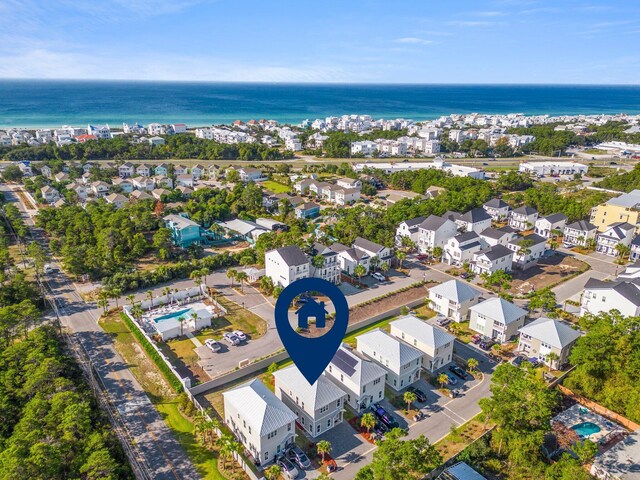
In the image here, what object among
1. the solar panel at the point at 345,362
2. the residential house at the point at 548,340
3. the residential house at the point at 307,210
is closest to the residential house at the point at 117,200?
the residential house at the point at 307,210

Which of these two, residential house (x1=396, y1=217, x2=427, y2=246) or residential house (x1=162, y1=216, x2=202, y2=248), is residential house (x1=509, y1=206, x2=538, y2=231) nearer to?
residential house (x1=396, y1=217, x2=427, y2=246)

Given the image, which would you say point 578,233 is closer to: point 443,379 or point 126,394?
point 443,379

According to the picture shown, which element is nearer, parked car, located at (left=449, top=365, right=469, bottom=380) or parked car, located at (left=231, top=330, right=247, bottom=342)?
parked car, located at (left=449, top=365, right=469, bottom=380)

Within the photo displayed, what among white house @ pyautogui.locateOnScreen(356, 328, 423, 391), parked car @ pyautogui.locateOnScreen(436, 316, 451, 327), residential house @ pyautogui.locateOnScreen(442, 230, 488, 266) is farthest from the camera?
residential house @ pyautogui.locateOnScreen(442, 230, 488, 266)

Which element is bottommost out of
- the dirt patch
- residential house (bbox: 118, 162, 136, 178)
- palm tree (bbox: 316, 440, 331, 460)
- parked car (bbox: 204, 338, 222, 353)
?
parked car (bbox: 204, 338, 222, 353)

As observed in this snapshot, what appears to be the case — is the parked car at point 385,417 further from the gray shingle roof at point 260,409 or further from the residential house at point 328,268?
the residential house at point 328,268

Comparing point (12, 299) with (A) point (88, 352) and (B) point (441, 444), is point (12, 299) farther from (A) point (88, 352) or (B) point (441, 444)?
(B) point (441, 444)

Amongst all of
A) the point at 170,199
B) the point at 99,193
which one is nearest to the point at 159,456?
the point at 170,199

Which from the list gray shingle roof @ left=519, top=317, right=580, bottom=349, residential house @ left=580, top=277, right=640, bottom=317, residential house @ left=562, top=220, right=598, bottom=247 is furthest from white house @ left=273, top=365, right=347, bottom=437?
residential house @ left=562, top=220, right=598, bottom=247
